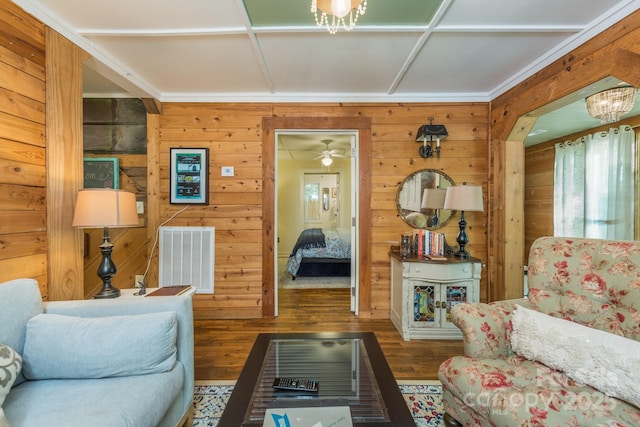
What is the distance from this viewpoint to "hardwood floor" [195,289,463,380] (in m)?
2.09

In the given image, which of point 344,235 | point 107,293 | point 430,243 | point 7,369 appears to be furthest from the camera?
point 344,235

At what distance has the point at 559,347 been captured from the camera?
1.26 meters

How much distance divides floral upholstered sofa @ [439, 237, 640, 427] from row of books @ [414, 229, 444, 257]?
1048mm

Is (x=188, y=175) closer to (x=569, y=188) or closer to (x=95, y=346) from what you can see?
(x=95, y=346)

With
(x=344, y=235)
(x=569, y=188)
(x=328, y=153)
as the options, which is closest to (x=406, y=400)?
(x=344, y=235)

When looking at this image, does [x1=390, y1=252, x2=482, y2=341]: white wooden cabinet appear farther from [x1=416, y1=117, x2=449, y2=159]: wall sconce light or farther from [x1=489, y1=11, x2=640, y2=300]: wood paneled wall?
[x1=416, y1=117, x2=449, y2=159]: wall sconce light

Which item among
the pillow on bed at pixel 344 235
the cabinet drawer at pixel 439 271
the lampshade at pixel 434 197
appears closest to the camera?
the cabinet drawer at pixel 439 271

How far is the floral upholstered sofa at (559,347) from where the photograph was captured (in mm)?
1055

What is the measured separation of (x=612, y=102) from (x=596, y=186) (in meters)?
1.82

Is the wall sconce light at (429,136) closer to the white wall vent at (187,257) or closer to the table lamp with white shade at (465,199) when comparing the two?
the table lamp with white shade at (465,199)

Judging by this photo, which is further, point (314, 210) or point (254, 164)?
point (314, 210)

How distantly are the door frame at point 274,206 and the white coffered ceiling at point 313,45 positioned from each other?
0.31 m

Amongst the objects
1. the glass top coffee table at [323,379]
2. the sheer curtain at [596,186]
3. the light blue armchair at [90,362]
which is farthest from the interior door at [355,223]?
the sheer curtain at [596,186]

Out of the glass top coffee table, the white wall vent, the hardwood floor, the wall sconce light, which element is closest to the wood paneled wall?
the wall sconce light
